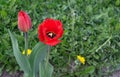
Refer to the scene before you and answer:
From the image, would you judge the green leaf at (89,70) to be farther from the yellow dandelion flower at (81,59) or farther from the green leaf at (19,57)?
the green leaf at (19,57)

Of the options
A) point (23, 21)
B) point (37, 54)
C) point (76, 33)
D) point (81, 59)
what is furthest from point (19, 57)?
point (76, 33)

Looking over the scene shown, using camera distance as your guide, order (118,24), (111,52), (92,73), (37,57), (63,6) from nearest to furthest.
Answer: (37,57) → (92,73) → (111,52) → (118,24) → (63,6)

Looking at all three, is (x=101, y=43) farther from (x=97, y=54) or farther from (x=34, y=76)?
(x=34, y=76)

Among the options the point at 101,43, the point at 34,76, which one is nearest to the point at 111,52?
the point at 101,43

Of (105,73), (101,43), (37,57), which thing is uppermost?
(37,57)

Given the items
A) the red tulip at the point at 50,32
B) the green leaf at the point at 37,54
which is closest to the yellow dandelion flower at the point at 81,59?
the green leaf at the point at 37,54

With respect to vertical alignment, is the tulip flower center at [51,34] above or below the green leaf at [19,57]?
above
